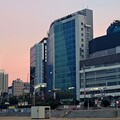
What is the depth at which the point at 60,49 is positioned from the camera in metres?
197

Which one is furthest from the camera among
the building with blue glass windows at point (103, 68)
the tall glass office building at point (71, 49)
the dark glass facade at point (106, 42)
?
the tall glass office building at point (71, 49)

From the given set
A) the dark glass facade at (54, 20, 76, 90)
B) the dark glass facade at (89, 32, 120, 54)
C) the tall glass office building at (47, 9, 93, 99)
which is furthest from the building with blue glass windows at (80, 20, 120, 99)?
the dark glass facade at (54, 20, 76, 90)

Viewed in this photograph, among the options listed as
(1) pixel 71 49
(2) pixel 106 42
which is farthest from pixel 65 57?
(2) pixel 106 42

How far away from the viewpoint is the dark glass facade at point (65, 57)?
613 feet

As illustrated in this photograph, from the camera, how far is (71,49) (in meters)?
190

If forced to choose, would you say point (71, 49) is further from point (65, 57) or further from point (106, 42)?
point (106, 42)

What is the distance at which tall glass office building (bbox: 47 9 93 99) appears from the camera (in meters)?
186

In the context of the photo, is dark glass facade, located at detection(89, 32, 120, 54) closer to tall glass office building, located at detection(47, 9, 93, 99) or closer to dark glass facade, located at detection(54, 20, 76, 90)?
tall glass office building, located at detection(47, 9, 93, 99)

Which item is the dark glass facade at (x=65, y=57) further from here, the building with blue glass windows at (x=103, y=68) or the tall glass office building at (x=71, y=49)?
the building with blue glass windows at (x=103, y=68)

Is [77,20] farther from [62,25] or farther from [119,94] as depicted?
[119,94]

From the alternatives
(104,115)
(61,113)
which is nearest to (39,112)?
(104,115)

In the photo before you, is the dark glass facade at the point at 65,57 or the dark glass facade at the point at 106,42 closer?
the dark glass facade at the point at 106,42

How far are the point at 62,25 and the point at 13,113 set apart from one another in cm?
7090

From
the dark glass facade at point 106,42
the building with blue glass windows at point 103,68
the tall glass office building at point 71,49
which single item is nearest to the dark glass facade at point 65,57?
the tall glass office building at point 71,49
